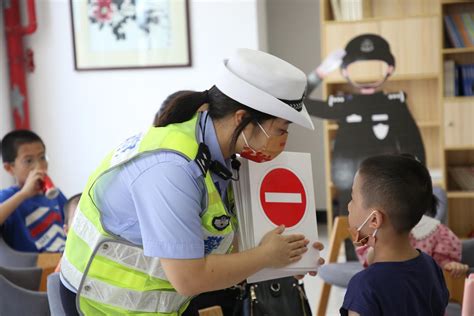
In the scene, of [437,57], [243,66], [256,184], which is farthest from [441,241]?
[437,57]

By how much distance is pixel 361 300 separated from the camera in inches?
64.6

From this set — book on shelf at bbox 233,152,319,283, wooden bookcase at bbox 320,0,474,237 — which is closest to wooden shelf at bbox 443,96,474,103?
wooden bookcase at bbox 320,0,474,237

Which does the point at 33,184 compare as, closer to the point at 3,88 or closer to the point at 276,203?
the point at 276,203

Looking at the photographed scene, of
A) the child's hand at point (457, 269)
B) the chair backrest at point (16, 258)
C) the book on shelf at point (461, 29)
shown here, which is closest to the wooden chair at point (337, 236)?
the child's hand at point (457, 269)

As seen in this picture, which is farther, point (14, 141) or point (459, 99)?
point (459, 99)

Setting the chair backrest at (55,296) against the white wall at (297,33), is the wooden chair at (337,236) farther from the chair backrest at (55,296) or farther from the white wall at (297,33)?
the white wall at (297,33)

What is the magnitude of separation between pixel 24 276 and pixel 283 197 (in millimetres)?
1354

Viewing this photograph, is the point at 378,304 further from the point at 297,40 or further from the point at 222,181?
the point at 297,40

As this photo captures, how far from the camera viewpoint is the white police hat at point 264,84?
5.57 ft

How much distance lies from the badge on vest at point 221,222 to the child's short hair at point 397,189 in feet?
1.06

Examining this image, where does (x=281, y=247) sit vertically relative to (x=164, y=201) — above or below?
below

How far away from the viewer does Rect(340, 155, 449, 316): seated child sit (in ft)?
5.46

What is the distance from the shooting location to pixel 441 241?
3.15m

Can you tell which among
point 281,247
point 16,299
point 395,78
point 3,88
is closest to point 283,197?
point 281,247
